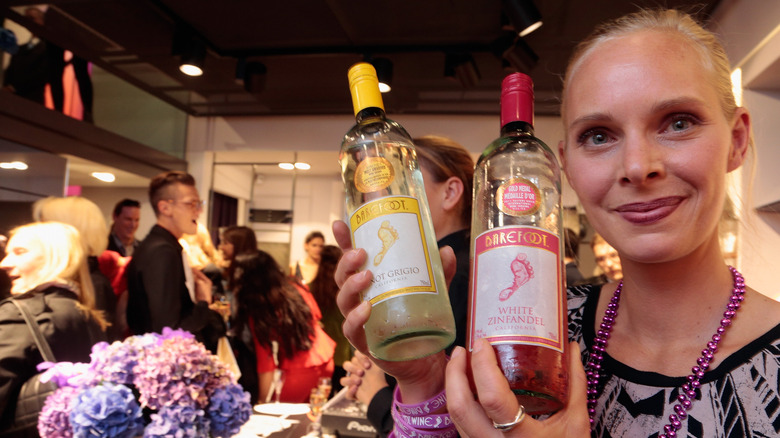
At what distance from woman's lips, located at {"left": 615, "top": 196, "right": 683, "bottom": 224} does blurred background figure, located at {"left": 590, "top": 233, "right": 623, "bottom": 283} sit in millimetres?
2360

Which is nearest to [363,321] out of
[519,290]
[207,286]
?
[519,290]

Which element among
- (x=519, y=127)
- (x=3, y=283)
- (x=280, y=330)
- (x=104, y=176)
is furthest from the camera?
(x=104, y=176)

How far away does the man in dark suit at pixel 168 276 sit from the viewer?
2.35 metres

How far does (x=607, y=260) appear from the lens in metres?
2.98

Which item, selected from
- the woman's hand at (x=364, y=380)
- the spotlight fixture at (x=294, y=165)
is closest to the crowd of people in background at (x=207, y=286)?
the woman's hand at (x=364, y=380)

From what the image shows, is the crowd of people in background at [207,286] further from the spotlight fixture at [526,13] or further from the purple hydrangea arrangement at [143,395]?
the spotlight fixture at [526,13]

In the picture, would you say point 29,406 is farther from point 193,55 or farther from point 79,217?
point 193,55

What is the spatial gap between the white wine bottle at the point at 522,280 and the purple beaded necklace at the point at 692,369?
213 millimetres

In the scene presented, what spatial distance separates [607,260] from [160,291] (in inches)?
90.9

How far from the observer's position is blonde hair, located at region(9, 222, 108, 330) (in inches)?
77.2

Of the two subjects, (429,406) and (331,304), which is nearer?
(429,406)

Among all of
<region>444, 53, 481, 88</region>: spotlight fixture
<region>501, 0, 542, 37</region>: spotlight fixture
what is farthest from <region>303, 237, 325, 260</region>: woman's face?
<region>501, 0, 542, 37</region>: spotlight fixture

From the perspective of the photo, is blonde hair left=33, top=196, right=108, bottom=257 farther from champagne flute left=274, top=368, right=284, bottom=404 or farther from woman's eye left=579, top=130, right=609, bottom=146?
woman's eye left=579, top=130, right=609, bottom=146

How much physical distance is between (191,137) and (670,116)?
19.7 feet
